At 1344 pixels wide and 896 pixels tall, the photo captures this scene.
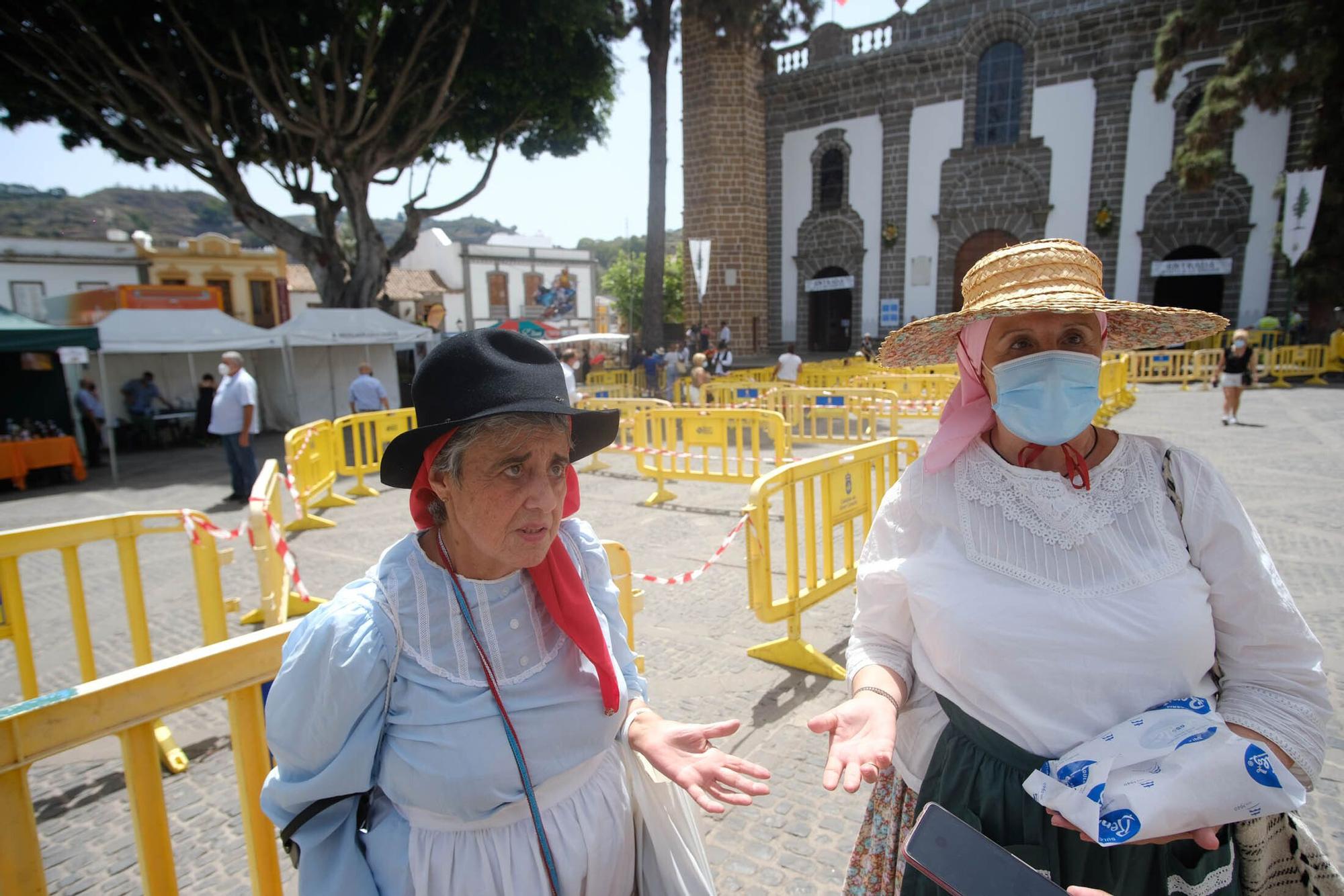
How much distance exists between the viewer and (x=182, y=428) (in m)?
16.6

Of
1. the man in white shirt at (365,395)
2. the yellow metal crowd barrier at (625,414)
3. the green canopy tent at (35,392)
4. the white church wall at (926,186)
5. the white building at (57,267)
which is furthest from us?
the white building at (57,267)

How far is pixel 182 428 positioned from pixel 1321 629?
19822 mm

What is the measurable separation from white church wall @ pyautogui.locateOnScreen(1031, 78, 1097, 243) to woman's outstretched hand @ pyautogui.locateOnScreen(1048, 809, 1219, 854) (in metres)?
25.1

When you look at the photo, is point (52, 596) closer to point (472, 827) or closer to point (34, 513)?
point (34, 513)

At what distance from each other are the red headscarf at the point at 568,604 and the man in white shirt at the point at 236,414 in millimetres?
8193

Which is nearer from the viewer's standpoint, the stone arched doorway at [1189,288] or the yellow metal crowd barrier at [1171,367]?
the yellow metal crowd barrier at [1171,367]

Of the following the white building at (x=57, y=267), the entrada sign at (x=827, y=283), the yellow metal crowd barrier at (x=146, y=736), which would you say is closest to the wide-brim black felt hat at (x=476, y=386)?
the yellow metal crowd barrier at (x=146, y=736)

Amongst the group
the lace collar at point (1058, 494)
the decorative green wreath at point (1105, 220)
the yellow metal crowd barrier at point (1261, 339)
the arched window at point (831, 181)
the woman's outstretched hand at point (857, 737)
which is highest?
the arched window at point (831, 181)

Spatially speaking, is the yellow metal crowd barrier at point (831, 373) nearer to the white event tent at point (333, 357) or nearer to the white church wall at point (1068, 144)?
the white event tent at point (333, 357)

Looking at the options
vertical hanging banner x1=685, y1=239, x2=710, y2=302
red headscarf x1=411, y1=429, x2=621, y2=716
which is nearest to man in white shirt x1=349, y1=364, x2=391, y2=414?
red headscarf x1=411, y1=429, x2=621, y2=716

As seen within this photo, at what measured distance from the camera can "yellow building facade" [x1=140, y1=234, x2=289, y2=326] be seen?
3350 centimetres

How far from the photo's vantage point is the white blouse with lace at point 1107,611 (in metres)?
1.48

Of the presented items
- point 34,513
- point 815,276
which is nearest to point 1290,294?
point 815,276

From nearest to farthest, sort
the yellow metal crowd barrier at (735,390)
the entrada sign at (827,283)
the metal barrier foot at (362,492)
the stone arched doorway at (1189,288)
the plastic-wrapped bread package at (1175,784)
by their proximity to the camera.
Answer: the plastic-wrapped bread package at (1175,784) → the metal barrier foot at (362,492) → the yellow metal crowd barrier at (735,390) → the stone arched doorway at (1189,288) → the entrada sign at (827,283)
